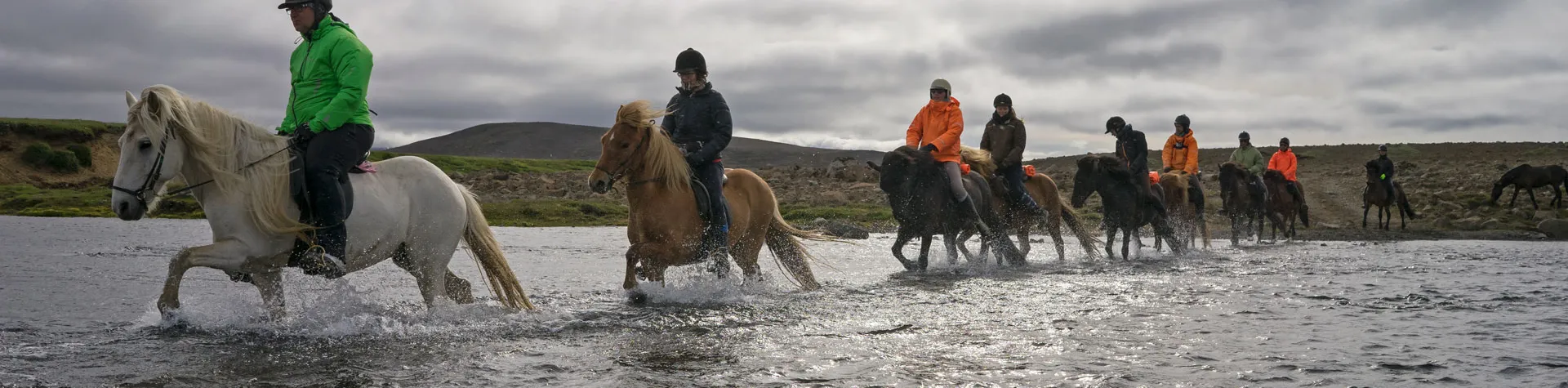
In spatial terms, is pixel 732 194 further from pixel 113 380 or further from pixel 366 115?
pixel 113 380

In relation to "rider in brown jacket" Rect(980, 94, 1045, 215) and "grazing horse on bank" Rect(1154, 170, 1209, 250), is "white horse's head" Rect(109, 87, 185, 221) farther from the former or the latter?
"grazing horse on bank" Rect(1154, 170, 1209, 250)

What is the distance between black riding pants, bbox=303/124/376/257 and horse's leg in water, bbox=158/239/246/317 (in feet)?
1.42

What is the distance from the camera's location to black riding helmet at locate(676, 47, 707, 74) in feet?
27.6

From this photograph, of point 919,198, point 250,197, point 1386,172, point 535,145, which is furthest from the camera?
point 535,145

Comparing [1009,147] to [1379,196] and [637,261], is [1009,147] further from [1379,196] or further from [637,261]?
[1379,196]

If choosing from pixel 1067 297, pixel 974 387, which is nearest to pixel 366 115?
pixel 974 387

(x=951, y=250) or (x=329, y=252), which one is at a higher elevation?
(x=329, y=252)

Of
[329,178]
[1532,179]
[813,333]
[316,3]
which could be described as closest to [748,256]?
[813,333]

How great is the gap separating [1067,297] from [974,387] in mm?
4425

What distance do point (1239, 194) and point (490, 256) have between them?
53.1 feet

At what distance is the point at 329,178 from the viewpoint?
6125 millimetres

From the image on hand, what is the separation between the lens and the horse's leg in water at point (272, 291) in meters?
6.40

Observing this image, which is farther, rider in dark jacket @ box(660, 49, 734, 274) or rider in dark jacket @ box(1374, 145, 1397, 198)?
rider in dark jacket @ box(1374, 145, 1397, 198)

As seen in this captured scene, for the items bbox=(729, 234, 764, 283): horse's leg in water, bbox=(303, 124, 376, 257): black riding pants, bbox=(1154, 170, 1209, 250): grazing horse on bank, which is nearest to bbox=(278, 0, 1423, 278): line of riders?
bbox=(303, 124, 376, 257): black riding pants
